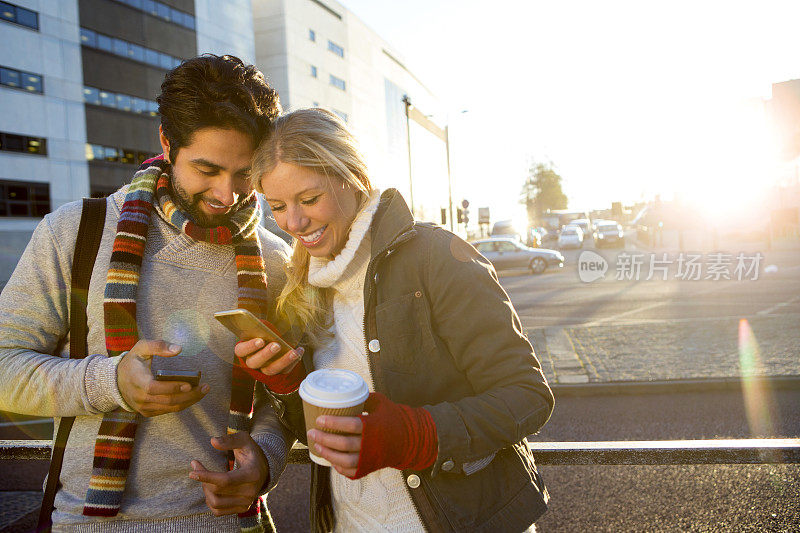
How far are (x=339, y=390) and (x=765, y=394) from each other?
252 inches

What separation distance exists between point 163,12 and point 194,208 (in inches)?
1487

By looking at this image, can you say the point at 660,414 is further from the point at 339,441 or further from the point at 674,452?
the point at 339,441

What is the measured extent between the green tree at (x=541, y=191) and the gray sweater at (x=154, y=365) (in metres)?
80.0

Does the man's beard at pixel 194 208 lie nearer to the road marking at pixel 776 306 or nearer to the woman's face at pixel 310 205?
the woman's face at pixel 310 205

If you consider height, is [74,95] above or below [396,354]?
above

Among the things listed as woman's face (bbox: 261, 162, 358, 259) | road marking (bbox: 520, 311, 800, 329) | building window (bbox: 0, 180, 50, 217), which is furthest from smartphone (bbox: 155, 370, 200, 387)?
building window (bbox: 0, 180, 50, 217)

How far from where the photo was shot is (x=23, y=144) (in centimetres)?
2623

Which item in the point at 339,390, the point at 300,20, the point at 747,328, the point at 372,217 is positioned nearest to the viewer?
the point at 339,390

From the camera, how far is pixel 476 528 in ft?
5.04

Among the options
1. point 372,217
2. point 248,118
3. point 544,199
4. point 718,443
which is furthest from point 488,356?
point 544,199

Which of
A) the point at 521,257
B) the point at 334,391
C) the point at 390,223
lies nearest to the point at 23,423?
the point at 390,223

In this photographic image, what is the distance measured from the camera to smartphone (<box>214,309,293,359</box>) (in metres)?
1.36

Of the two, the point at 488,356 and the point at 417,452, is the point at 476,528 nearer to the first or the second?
the point at 417,452

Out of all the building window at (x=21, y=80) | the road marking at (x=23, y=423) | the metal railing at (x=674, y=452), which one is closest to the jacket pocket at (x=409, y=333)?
the metal railing at (x=674, y=452)
